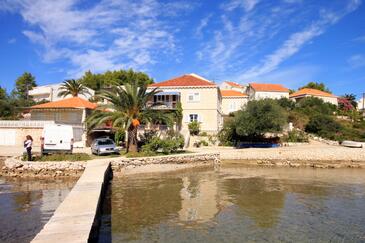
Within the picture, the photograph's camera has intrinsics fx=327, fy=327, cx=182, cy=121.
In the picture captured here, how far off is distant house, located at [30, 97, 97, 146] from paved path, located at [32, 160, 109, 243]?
2573 cm

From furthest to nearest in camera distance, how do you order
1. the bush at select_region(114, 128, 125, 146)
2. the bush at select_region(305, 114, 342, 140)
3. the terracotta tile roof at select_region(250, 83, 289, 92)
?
the terracotta tile roof at select_region(250, 83, 289, 92)
the bush at select_region(305, 114, 342, 140)
the bush at select_region(114, 128, 125, 146)

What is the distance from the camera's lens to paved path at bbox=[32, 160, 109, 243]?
26.6 ft

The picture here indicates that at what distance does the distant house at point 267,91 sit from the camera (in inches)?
3014

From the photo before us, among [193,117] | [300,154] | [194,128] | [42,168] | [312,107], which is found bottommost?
[42,168]

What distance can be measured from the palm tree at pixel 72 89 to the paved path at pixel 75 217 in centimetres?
5503

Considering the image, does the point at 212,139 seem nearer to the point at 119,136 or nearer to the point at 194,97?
the point at 194,97

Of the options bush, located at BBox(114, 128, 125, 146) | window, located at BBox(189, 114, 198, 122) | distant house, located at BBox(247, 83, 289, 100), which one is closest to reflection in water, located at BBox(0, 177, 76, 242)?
bush, located at BBox(114, 128, 125, 146)

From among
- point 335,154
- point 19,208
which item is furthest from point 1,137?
point 335,154

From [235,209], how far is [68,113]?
105ft

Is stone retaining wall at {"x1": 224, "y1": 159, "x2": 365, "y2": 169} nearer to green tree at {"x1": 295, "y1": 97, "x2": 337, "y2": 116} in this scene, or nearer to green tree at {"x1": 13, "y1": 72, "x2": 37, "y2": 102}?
green tree at {"x1": 295, "y1": 97, "x2": 337, "y2": 116}

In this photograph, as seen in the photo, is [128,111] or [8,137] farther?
[8,137]

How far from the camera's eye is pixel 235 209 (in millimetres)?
15742

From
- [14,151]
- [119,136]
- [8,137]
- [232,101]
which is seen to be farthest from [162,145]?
[232,101]

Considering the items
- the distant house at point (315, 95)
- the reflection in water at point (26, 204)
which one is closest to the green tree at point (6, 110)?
the reflection in water at point (26, 204)
